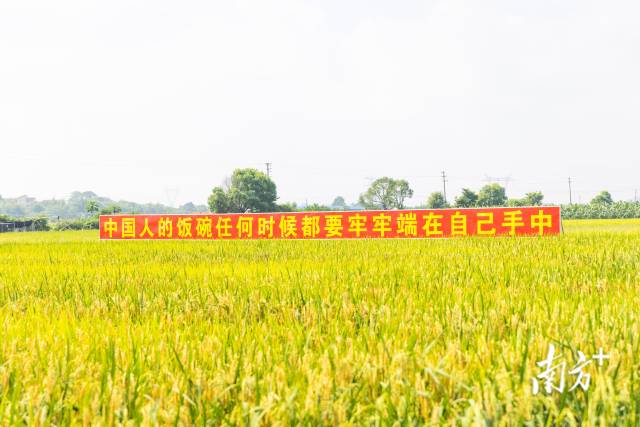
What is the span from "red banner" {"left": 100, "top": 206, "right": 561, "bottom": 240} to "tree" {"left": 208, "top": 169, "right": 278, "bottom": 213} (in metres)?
50.9

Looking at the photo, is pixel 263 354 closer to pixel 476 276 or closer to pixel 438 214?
pixel 476 276

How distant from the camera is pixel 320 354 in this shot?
5.63ft

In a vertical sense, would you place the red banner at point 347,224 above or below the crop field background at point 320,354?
above

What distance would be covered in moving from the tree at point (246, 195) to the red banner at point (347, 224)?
167ft

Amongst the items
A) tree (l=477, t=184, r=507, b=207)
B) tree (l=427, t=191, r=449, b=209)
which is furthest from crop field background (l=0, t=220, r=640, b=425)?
tree (l=427, t=191, r=449, b=209)

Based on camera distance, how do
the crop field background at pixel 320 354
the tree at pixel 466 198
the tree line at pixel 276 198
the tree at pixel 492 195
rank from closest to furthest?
1. the crop field background at pixel 320 354
2. the tree line at pixel 276 198
3. the tree at pixel 466 198
4. the tree at pixel 492 195

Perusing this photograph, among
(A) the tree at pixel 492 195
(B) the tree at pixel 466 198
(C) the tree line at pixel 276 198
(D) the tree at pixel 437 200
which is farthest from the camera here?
(D) the tree at pixel 437 200

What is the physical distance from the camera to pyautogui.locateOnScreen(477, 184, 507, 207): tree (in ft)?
281

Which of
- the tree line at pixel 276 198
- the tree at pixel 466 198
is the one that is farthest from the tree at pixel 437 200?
the tree at pixel 466 198

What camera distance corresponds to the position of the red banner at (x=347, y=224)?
1238cm

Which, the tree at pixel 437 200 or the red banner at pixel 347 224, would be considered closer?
the red banner at pixel 347 224

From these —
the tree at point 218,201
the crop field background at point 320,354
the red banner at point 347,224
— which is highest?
the tree at point 218,201

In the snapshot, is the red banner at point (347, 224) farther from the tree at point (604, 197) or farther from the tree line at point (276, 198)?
the tree at point (604, 197)

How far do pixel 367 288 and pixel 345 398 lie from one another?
6.28 ft
